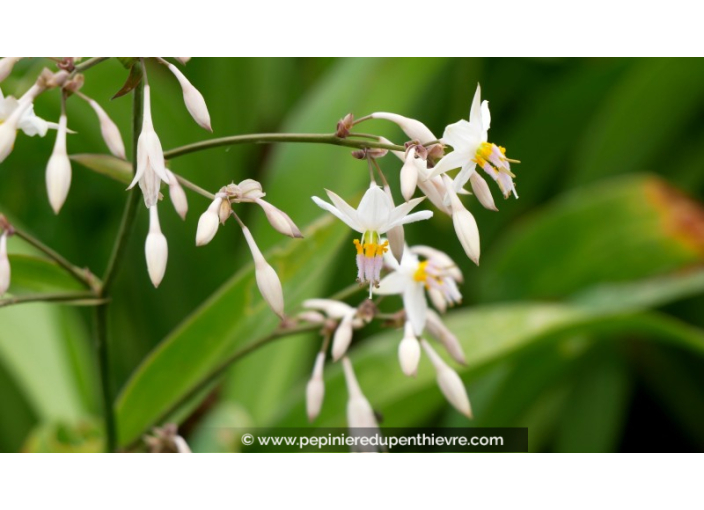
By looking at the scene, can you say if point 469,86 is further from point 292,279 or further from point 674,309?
point 292,279

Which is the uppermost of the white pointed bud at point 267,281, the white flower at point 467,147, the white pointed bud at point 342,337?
the white flower at point 467,147

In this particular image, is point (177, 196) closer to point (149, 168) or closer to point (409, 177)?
point (149, 168)

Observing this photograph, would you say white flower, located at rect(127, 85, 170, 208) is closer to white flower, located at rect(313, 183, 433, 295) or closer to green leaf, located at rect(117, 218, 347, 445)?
white flower, located at rect(313, 183, 433, 295)

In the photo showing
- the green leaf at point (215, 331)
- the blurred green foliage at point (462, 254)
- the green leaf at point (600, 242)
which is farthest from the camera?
the green leaf at point (600, 242)

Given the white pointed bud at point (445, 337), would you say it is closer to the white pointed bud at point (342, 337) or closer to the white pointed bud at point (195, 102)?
the white pointed bud at point (342, 337)

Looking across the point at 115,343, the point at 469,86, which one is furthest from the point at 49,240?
the point at 469,86

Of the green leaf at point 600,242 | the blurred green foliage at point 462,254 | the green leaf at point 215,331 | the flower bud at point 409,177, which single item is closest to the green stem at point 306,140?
the flower bud at point 409,177

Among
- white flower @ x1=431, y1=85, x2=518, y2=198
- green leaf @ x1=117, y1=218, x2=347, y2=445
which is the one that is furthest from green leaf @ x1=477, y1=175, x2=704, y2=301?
white flower @ x1=431, y1=85, x2=518, y2=198

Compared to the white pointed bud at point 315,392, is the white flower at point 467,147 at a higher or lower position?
higher

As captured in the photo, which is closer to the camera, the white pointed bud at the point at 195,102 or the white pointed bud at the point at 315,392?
the white pointed bud at the point at 195,102
